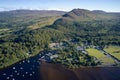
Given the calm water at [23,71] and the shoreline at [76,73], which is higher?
the shoreline at [76,73]

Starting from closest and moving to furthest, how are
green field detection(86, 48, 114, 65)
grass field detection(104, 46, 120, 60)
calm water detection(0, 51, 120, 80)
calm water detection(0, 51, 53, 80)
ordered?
calm water detection(0, 51, 53, 80) → calm water detection(0, 51, 120, 80) → green field detection(86, 48, 114, 65) → grass field detection(104, 46, 120, 60)

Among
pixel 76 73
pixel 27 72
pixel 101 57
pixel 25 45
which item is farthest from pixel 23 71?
pixel 101 57

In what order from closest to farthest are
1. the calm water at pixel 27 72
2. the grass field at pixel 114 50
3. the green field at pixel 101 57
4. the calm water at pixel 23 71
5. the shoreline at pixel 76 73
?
the calm water at pixel 23 71
the calm water at pixel 27 72
the shoreline at pixel 76 73
the green field at pixel 101 57
the grass field at pixel 114 50

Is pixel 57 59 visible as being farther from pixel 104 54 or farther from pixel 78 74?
pixel 104 54

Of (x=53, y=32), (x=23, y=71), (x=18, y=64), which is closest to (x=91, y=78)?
(x=23, y=71)

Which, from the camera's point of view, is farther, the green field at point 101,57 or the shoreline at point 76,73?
the green field at point 101,57

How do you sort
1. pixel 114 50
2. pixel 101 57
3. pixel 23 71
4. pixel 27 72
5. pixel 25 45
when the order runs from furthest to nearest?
pixel 114 50, pixel 25 45, pixel 101 57, pixel 23 71, pixel 27 72

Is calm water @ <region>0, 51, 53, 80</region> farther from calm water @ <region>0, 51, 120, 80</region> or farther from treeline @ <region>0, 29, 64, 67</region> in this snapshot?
treeline @ <region>0, 29, 64, 67</region>

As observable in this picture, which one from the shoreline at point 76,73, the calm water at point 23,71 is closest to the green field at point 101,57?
the shoreline at point 76,73

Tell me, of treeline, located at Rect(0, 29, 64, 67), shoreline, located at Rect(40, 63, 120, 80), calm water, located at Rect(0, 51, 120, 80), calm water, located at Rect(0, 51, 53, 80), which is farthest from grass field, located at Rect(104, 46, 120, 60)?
→ calm water, located at Rect(0, 51, 53, 80)

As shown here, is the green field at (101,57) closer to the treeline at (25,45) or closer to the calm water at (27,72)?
the calm water at (27,72)

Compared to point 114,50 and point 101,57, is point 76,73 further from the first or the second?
point 114,50
